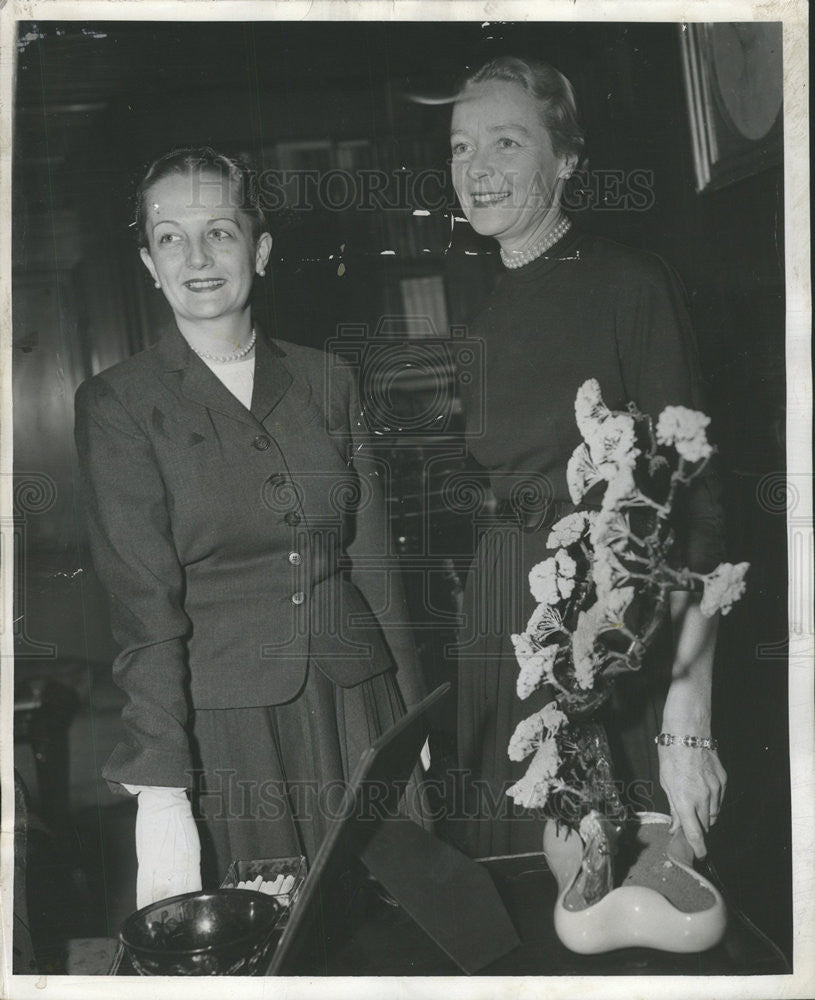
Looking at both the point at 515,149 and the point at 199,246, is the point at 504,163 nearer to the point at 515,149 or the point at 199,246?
the point at 515,149

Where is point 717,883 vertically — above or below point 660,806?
below

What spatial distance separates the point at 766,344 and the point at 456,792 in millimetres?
935

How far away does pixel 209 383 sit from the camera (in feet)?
5.09

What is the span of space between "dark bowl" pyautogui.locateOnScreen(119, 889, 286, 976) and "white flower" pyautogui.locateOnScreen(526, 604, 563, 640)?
1.87ft

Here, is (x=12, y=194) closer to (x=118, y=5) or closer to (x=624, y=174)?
(x=118, y=5)

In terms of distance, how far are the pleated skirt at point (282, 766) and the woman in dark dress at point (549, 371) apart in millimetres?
214

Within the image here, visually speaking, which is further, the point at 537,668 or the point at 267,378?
the point at 267,378

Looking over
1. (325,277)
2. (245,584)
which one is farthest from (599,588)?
(325,277)

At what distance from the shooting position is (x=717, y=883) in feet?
5.05

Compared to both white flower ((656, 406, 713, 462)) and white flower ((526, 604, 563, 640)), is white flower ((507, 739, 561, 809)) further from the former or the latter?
white flower ((656, 406, 713, 462))

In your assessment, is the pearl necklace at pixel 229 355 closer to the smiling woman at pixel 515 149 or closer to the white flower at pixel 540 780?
the smiling woman at pixel 515 149

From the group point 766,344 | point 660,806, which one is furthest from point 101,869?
point 766,344

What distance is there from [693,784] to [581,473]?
1.81 ft

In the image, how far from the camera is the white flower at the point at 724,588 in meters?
1.45
